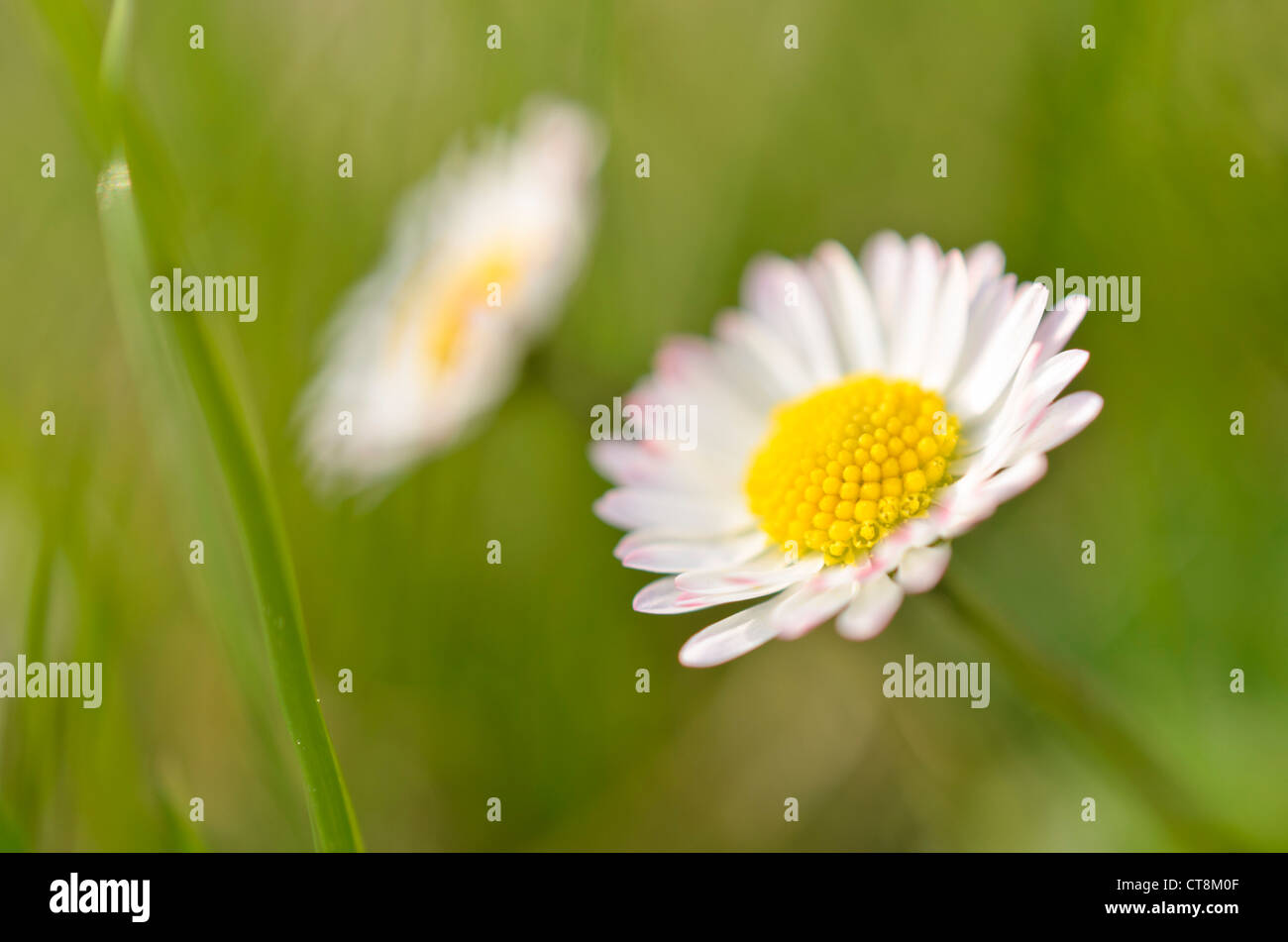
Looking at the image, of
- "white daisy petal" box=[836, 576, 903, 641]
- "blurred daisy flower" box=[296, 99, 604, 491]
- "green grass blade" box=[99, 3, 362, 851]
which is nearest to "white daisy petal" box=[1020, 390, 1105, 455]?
"white daisy petal" box=[836, 576, 903, 641]

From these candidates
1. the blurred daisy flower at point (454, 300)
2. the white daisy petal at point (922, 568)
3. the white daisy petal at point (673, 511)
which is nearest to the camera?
the white daisy petal at point (922, 568)

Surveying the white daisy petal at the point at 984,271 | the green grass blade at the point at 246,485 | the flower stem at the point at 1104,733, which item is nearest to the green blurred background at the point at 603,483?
the flower stem at the point at 1104,733

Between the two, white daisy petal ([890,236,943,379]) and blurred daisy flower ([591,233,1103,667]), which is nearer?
blurred daisy flower ([591,233,1103,667])

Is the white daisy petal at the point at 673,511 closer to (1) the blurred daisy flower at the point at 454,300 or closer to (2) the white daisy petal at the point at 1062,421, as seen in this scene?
(2) the white daisy petal at the point at 1062,421

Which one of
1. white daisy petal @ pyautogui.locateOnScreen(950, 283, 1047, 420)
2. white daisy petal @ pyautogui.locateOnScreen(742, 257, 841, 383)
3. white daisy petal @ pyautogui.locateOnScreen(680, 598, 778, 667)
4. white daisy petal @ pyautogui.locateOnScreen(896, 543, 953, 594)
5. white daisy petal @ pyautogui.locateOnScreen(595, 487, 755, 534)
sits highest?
white daisy petal @ pyautogui.locateOnScreen(742, 257, 841, 383)

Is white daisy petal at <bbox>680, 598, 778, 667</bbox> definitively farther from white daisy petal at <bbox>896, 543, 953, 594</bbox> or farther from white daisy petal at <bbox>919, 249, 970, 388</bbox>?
white daisy petal at <bbox>919, 249, 970, 388</bbox>

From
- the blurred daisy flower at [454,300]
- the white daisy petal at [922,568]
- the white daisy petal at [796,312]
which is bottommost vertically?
the white daisy petal at [922,568]

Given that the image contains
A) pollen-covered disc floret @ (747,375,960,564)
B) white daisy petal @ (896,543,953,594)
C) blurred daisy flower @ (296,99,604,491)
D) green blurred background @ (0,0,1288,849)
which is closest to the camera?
white daisy petal @ (896,543,953,594)

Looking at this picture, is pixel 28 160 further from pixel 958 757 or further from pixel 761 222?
pixel 958 757
